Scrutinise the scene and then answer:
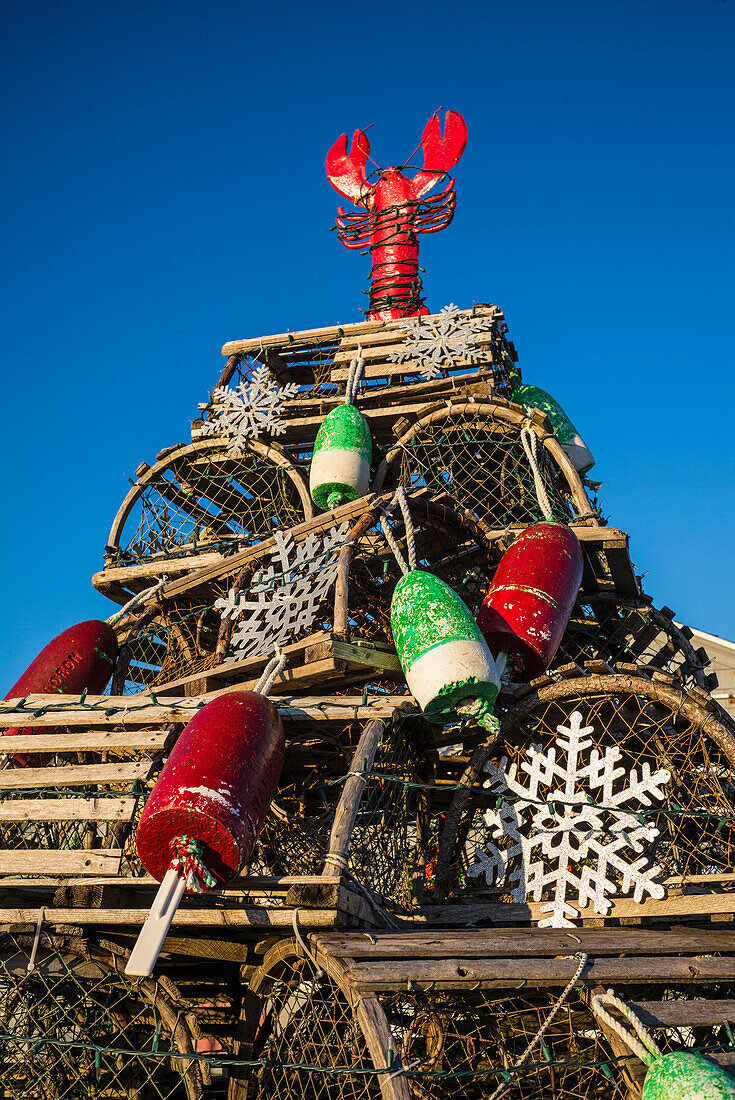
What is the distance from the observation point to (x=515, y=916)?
14.4 feet

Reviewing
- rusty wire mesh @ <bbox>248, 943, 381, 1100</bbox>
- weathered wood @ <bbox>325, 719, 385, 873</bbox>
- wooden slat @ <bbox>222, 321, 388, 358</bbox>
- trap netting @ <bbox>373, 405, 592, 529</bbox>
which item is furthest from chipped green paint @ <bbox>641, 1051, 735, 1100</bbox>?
wooden slat @ <bbox>222, 321, 388, 358</bbox>

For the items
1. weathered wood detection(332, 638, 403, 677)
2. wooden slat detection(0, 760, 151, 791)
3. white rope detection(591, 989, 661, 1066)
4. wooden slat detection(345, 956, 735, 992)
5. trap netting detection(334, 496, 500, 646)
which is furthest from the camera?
trap netting detection(334, 496, 500, 646)

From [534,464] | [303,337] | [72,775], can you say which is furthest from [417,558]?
[303,337]

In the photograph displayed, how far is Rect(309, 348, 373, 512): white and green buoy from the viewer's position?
658 cm

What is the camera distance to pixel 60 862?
425 centimetres

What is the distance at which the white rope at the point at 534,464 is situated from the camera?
255 inches

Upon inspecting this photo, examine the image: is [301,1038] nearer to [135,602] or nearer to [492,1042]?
[492,1042]

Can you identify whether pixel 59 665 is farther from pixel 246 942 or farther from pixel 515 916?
pixel 515 916

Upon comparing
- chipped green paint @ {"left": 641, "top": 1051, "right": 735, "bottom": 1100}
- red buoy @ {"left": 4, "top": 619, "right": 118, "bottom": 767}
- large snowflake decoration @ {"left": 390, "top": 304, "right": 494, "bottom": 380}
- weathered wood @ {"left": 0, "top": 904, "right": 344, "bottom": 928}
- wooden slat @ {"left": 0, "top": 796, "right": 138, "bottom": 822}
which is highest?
large snowflake decoration @ {"left": 390, "top": 304, "right": 494, "bottom": 380}

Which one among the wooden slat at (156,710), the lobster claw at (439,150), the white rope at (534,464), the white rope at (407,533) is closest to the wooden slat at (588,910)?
the wooden slat at (156,710)

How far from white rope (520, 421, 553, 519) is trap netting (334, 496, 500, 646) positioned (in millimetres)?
499

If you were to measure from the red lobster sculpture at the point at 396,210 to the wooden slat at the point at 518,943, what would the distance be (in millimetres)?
7461

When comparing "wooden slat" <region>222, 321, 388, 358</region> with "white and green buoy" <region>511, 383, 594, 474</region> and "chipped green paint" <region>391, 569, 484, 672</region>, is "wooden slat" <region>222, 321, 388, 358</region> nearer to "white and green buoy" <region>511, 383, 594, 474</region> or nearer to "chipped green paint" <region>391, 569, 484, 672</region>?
"white and green buoy" <region>511, 383, 594, 474</region>

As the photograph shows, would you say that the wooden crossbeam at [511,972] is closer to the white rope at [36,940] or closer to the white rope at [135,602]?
the white rope at [36,940]
